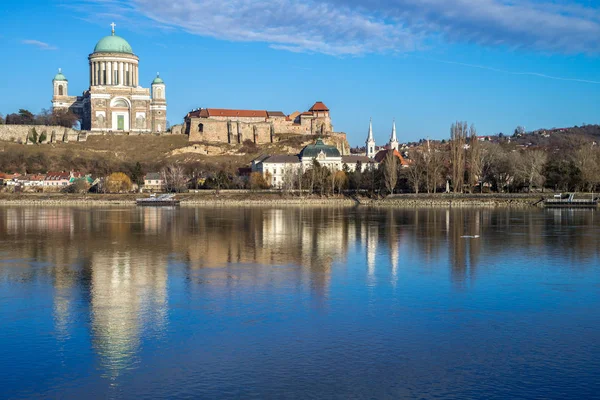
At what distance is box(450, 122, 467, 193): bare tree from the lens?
156 feet

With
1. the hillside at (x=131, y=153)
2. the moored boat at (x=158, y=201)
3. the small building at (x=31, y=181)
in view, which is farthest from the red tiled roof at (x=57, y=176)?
the moored boat at (x=158, y=201)

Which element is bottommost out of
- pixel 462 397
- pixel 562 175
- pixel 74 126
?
pixel 462 397

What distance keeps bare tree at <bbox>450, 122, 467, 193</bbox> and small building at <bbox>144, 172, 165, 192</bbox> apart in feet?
86.5

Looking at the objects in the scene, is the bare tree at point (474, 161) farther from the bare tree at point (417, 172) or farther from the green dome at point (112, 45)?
the green dome at point (112, 45)

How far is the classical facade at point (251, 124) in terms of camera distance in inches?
3029

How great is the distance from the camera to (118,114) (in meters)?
76.1

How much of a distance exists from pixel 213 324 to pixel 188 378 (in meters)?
2.56

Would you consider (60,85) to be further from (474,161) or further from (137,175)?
(474,161)

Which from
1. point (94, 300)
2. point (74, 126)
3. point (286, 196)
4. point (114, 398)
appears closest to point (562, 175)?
point (286, 196)

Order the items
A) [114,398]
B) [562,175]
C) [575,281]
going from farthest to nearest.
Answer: [562,175]
[575,281]
[114,398]

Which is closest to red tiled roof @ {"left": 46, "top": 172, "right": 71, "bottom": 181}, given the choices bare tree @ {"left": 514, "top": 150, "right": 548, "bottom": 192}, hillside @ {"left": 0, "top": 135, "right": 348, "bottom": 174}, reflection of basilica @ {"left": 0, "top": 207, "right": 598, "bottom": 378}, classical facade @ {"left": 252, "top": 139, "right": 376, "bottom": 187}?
hillside @ {"left": 0, "top": 135, "right": 348, "bottom": 174}

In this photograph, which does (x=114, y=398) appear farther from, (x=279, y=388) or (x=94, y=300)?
(x=94, y=300)

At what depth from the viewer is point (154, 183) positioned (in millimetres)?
61906

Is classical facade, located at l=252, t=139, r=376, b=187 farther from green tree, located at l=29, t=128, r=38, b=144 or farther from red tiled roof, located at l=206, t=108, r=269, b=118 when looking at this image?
green tree, located at l=29, t=128, r=38, b=144
